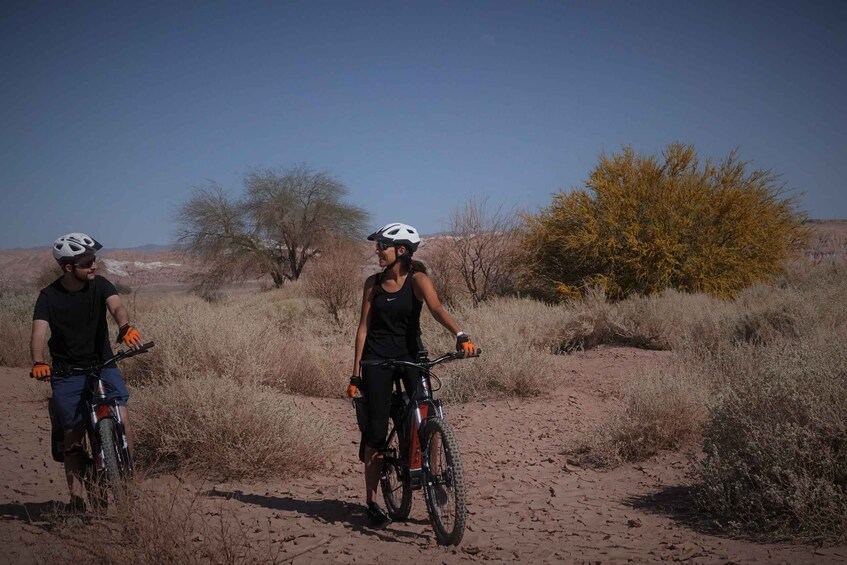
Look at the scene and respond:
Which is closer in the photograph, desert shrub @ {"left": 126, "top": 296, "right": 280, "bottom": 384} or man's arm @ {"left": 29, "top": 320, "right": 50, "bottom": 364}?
man's arm @ {"left": 29, "top": 320, "right": 50, "bottom": 364}

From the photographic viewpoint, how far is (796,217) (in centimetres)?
1995

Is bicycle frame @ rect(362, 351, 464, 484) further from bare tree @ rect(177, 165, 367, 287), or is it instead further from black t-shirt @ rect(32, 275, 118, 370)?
bare tree @ rect(177, 165, 367, 287)

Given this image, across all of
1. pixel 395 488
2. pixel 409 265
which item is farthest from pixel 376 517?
pixel 409 265

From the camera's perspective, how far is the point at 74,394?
4.64 metres

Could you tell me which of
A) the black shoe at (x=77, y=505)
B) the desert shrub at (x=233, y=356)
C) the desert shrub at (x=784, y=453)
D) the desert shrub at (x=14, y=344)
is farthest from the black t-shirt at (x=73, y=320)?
the desert shrub at (x=14, y=344)

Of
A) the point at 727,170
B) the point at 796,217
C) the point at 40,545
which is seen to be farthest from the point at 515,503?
the point at 796,217

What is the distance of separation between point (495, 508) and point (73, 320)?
362cm

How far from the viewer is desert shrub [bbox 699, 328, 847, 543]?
13.4 ft

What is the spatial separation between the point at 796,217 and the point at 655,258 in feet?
21.6

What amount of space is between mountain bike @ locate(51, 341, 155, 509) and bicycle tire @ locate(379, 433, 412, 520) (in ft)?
5.91

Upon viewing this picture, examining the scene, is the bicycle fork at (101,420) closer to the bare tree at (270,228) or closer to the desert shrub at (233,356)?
the desert shrub at (233,356)

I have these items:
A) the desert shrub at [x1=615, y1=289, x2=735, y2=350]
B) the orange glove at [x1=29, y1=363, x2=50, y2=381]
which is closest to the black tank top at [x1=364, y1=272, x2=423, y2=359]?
the orange glove at [x1=29, y1=363, x2=50, y2=381]

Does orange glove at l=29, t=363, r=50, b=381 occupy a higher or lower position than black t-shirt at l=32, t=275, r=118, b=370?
lower

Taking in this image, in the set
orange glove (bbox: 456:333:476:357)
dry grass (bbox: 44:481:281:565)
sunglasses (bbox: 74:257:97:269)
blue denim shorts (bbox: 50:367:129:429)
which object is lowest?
dry grass (bbox: 44:481:281:565)
